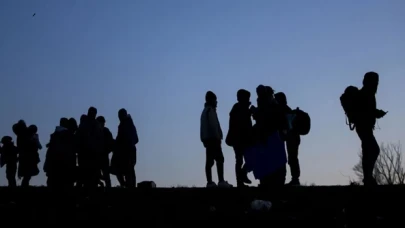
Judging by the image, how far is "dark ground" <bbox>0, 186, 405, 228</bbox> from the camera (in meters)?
7.44

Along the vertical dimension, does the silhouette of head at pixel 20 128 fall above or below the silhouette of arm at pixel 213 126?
above

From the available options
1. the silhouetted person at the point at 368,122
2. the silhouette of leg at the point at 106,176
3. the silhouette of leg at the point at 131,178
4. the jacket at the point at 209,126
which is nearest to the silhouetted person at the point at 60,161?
the silhouette of leg at the point at 106,176

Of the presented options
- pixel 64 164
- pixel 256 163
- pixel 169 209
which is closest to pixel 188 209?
pixel 169 209

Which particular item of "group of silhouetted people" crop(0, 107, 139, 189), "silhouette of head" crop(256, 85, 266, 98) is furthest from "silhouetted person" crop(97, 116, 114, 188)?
"silhouette of head" crop(256, 85, 266, 98)

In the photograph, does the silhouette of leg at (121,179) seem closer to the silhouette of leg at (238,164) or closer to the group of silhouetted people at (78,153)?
the group of silhouetted people at (78,153)

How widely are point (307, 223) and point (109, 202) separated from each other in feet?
11.7

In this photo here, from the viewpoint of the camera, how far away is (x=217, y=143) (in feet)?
41.3

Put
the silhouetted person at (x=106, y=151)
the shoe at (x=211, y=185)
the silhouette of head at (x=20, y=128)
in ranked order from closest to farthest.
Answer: the shoe at (x=211, y=185), the silhouetted person at (x=106, y=151), the silhouette of head at (x=20, y=128)

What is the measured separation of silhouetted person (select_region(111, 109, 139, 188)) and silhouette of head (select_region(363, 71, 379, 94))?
5.56 metres

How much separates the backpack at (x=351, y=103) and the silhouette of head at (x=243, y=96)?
2080 mm

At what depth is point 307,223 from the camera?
7.25 m

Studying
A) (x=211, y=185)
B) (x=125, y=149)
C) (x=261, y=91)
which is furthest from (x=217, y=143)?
(x=261, y=91)

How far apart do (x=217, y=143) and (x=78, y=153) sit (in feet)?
9.97

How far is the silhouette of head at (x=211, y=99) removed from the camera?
41.2ft
